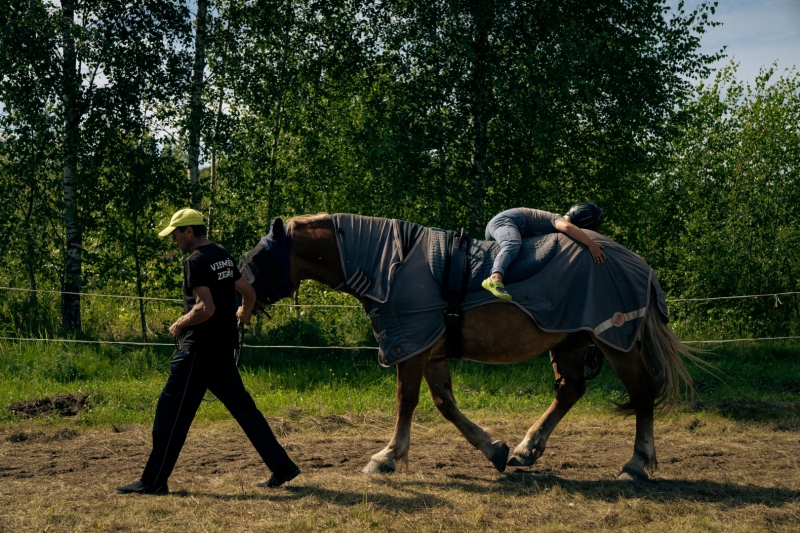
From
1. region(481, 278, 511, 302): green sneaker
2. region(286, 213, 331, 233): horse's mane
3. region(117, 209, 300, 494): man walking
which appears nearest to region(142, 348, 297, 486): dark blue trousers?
region(117, 209, 300, 494): man walking

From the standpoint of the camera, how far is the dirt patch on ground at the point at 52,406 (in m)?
7.62

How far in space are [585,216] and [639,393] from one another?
1.38 metres

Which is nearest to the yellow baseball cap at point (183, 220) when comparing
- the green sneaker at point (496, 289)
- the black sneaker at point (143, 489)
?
the black sneaker at point (143, 489)

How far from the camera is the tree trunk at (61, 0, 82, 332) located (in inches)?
436

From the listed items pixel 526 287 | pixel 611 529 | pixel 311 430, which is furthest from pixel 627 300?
pixel 311 430

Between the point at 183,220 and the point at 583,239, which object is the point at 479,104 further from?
the point at 183,220

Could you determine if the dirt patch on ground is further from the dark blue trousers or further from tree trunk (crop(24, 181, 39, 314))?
the dark blue trousers

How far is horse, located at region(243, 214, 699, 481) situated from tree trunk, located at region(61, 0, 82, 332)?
23.0 ft

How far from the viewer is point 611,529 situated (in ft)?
13.7

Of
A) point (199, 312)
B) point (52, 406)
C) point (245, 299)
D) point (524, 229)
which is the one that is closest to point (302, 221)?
point (245, 299)

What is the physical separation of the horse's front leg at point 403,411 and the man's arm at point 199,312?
143cm

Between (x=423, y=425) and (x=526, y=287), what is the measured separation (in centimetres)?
260

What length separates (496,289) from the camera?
5219 millimetres

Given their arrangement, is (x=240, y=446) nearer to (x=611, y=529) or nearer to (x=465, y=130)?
(x=611, y=529)
